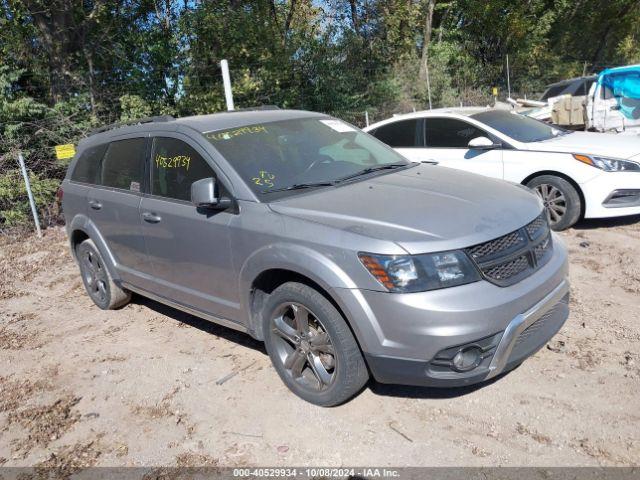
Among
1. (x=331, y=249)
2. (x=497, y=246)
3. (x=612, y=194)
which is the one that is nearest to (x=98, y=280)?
(x=331, y=249)

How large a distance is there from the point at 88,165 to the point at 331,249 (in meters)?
3.26

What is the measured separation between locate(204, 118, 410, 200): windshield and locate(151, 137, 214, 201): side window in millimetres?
192

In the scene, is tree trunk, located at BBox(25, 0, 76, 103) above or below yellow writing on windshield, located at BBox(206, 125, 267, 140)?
above

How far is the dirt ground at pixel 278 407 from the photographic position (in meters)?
3.03

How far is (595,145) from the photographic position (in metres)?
6.58

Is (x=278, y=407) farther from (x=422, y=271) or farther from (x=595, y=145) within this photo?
(x=595, y=145)

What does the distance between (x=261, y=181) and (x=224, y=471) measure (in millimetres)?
1781

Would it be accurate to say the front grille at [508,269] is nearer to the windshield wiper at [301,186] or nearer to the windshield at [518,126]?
the windshield wiper at [301,186]

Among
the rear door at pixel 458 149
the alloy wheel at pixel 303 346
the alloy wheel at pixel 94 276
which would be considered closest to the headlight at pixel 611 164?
the rear door at pixel 458 149

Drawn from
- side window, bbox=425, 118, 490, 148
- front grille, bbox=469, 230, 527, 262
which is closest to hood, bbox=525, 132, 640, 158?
side window, bbox=425, 118, 490, 148

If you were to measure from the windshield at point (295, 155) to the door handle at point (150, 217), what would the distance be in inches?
29.2

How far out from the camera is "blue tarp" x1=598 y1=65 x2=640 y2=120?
11.3m

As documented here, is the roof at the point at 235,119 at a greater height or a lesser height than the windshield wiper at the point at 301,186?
greater

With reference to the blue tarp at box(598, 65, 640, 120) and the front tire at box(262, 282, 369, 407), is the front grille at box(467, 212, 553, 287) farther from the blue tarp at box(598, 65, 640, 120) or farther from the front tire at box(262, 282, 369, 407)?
the blue tarp at box(598, 65, 640, 120)
